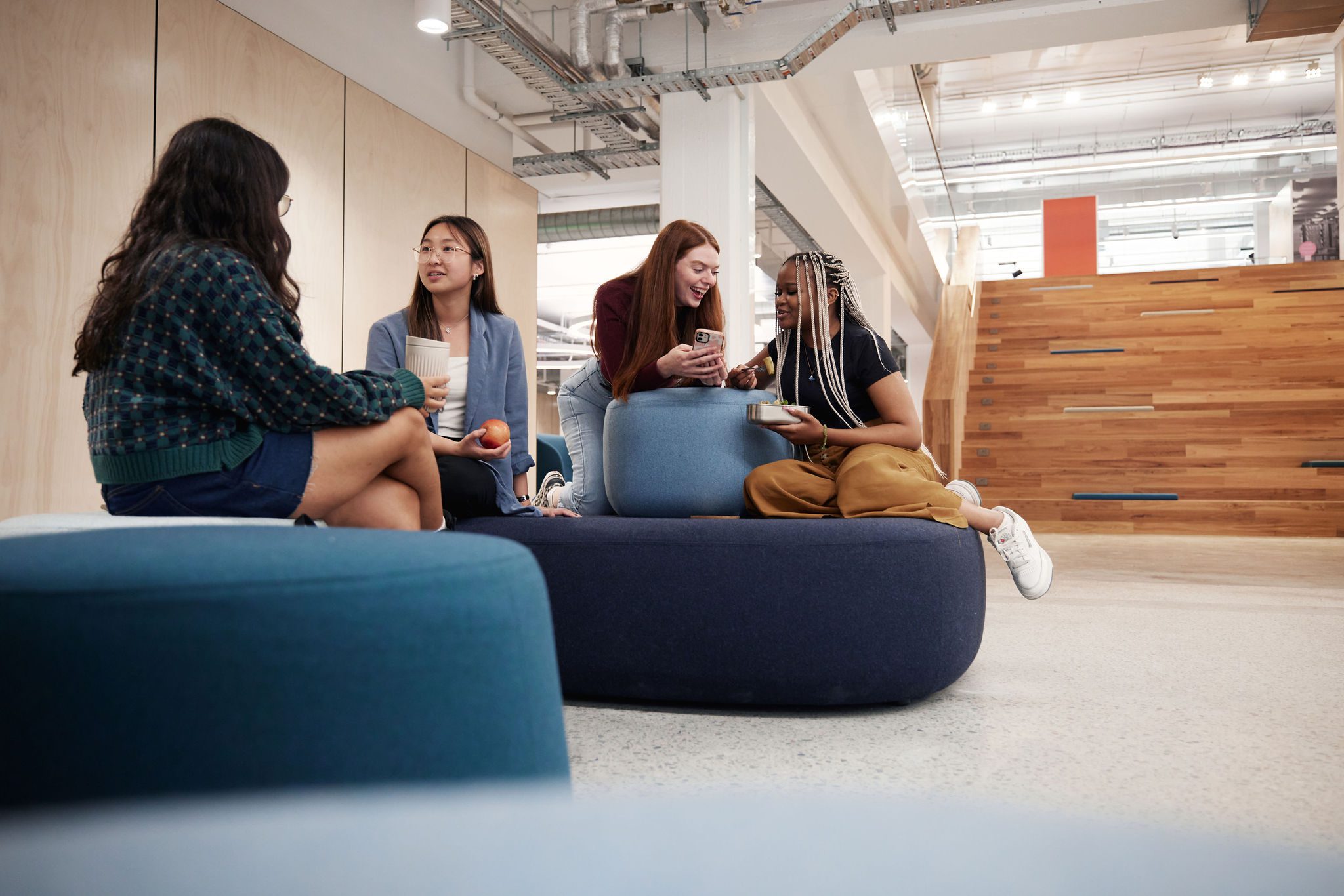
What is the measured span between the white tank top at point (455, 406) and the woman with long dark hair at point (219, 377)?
673 mm

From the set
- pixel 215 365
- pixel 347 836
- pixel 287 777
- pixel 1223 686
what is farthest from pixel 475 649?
pixel 1223 686

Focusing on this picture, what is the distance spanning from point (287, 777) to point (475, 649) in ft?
0.54

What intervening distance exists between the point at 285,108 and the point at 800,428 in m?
3.72

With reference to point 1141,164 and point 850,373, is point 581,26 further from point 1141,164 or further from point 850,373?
point 1141,164

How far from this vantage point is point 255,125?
14.7ft

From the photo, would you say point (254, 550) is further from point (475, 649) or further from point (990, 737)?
point (990, 737)

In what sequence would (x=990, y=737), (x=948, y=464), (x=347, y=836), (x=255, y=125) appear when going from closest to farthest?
1. (x=347, y=836)
2. (x=990, y=737)
3. (x=255, y=125)
4. (x=948, y=464)

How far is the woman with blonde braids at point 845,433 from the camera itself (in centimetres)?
218

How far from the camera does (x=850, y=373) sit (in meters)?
2.48

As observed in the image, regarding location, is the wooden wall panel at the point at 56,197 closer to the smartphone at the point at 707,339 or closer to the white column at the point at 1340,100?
the smartphone at the point at 707,339

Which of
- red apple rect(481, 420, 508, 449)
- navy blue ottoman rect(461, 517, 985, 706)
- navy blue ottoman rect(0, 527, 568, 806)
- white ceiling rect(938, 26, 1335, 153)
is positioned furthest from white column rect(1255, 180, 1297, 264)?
navy blue ottoman rect(0, 527, 568, 806)

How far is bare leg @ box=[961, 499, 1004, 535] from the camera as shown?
2.33 metres

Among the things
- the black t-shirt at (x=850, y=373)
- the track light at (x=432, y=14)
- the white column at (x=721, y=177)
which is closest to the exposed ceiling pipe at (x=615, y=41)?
the white column at (x=721, y=177)

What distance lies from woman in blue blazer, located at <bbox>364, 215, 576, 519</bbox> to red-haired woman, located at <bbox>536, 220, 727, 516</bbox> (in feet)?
0.54
